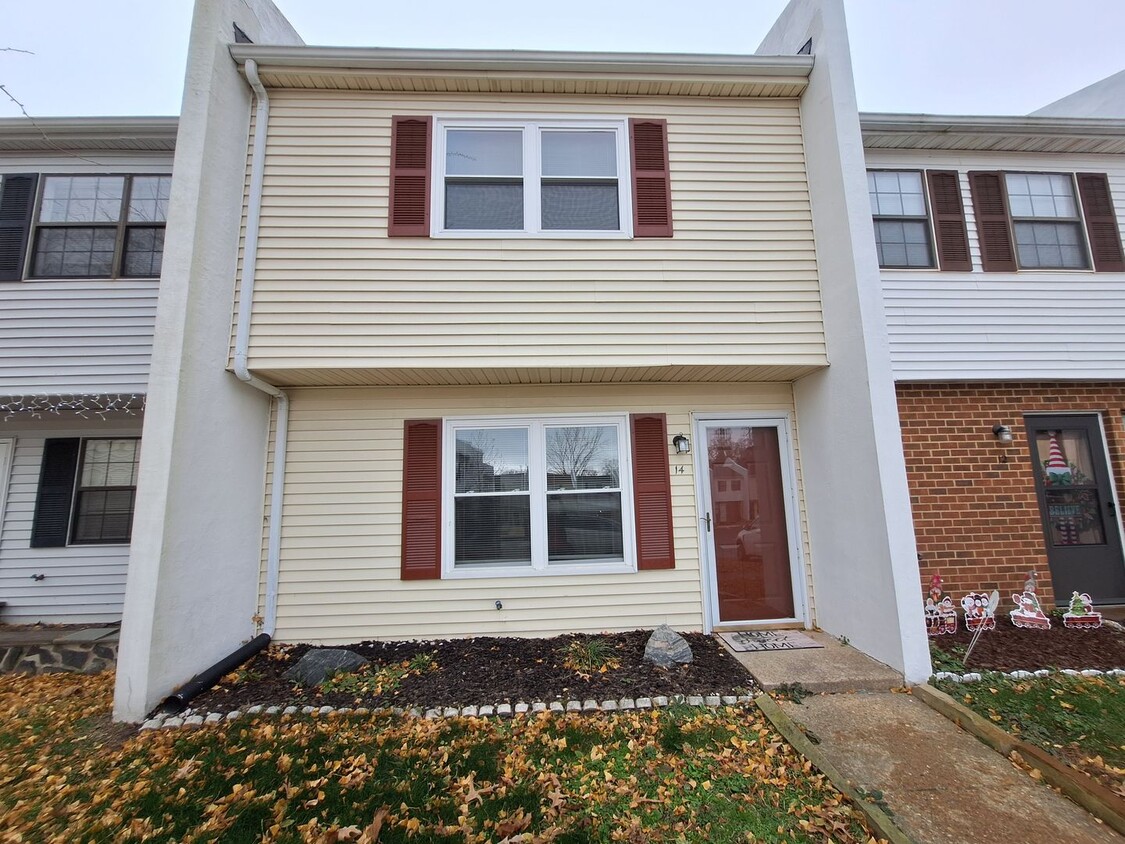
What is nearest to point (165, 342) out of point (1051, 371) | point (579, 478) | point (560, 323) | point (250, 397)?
point (250, 397)

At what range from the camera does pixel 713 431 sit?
5.19 metres

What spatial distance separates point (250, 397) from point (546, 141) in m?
3.95

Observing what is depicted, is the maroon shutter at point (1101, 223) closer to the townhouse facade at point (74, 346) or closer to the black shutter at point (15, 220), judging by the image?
the townhouse facade at point (74, 346)

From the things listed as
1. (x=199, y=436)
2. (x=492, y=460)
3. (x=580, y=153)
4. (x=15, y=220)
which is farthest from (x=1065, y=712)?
(x=15, y=220)

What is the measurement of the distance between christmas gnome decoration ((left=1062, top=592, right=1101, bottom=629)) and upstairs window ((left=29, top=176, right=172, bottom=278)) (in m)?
10.4

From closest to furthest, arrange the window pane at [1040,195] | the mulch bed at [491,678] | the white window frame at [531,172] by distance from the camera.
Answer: the mulch bed at [491,678]
the white window frame at [531,172]
the window pane at [1040,195]

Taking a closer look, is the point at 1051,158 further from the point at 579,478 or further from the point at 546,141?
the point at 579,478

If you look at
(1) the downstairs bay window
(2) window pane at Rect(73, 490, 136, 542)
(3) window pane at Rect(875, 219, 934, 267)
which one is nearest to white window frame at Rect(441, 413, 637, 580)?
(1) the downstairs bay window

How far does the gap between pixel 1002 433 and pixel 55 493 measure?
1082 centimetres

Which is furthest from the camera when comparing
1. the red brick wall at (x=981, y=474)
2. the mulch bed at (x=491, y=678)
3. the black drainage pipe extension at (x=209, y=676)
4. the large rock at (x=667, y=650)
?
the red brick wall at (x=981, y=474)

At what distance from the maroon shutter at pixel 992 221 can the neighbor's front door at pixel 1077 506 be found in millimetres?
1854

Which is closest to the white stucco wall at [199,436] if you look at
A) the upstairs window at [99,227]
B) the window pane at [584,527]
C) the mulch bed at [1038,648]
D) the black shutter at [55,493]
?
the upstairs window at [99,227]

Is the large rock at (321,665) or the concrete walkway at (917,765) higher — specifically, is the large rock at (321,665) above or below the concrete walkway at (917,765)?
above

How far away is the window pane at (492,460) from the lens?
Result: 4988mm
